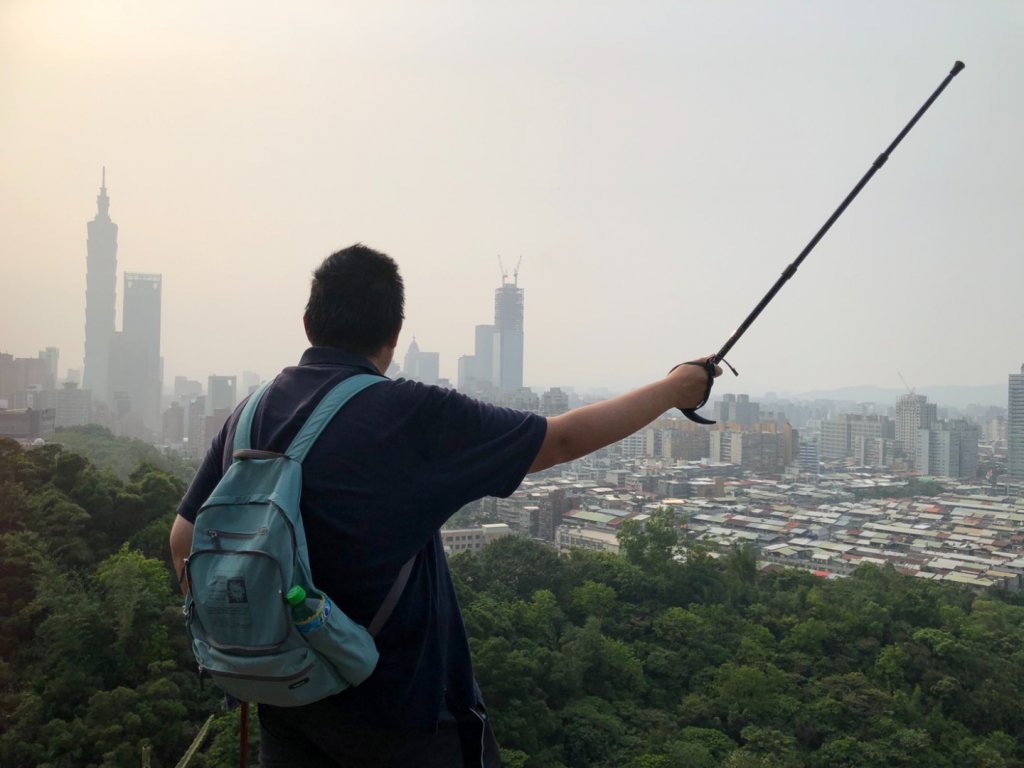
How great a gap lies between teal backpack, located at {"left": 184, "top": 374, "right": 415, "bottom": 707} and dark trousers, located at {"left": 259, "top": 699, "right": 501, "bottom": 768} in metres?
0.07

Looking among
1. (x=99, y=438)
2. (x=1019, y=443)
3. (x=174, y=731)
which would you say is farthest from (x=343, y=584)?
(x=99, y=438)

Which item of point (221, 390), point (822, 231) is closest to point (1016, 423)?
point (822, 231)

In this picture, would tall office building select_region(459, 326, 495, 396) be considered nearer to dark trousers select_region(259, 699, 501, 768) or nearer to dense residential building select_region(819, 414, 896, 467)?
dense residential building select_region(819, 414, 896, 467)

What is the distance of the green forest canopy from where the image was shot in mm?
4215

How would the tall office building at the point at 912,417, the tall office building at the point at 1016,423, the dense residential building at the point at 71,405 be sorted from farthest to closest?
the tall office building at the point at 912,417 → the dense residential building at the point at 71,405 → the tall office building at the point at 1016,423

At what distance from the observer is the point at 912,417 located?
13641mm

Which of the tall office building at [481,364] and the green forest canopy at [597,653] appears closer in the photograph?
the green forest canopy at [597,653]

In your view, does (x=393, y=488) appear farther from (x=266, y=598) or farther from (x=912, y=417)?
(x=912, y=417)

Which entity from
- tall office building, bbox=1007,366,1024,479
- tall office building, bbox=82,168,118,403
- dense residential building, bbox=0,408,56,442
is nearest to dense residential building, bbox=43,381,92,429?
tall office building, bbox=82,168,118,403

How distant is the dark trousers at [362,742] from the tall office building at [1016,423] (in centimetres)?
1270

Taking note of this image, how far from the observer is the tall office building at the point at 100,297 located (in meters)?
8.69

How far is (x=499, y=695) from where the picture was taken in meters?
5.77

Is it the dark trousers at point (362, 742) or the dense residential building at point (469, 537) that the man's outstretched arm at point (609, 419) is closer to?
the dark trousers at point (362, 742)

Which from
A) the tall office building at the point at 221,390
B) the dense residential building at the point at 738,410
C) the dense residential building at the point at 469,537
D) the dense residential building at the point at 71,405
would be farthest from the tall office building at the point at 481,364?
the tall office building at the point at 221,390
